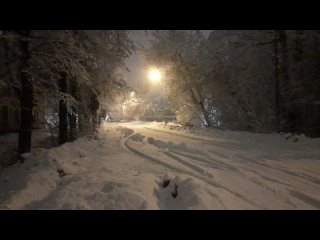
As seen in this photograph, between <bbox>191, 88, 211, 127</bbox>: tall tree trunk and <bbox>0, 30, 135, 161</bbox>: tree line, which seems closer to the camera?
<bbox>0, 30, 135, 161</bbox>: tree line

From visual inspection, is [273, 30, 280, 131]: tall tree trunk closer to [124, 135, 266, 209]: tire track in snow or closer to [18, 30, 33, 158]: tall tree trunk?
[124, 135, 266, 209]: tire track in snow

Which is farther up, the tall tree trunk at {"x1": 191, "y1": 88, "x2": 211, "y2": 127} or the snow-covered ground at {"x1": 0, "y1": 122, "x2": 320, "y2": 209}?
the tall tree trunk at {"x1": 191, "y1": 88, "x2": 211, "y2": 127}

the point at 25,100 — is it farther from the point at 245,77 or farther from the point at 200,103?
the point at 200,103

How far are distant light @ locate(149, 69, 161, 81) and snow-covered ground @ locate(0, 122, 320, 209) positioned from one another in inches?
579

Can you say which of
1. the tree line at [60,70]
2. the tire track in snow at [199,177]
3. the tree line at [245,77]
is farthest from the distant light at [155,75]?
the tire track in snow at [199,177]

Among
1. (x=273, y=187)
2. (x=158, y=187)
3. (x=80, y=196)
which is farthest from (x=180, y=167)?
(x=80, y=196)

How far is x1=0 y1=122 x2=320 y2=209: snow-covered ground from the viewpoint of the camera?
5352 millimetres

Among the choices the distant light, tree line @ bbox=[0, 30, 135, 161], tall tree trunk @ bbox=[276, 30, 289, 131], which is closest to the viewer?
tree line @ bbox=[0, 30, 135, 161]

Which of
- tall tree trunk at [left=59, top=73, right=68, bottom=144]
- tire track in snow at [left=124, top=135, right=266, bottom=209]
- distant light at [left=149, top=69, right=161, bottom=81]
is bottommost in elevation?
tire track in snow at [left=124, top=135, right=266, bottom=209]

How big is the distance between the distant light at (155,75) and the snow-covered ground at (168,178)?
14.7 meters

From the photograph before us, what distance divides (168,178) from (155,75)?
20140 millimetres

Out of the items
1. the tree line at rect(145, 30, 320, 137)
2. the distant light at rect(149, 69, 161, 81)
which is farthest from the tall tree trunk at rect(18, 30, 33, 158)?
the distant light at rect(149, 69, 161, 81)

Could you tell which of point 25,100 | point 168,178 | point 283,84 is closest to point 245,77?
point 283,84
